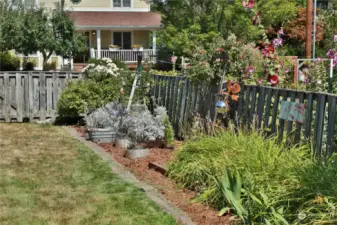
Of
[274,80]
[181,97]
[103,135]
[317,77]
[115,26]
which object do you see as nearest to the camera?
[317,77]

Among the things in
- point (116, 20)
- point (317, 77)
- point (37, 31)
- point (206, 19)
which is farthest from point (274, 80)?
point (116, 20)

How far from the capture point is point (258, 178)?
4.76 metres

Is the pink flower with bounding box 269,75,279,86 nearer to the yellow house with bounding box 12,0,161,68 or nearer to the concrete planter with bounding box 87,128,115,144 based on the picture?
the concrete planter with bounding box 87,128,115,144

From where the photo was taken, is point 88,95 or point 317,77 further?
point 88,95

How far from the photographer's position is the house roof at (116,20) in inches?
1230

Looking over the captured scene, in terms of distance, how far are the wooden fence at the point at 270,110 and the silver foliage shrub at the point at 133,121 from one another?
61 centimetres

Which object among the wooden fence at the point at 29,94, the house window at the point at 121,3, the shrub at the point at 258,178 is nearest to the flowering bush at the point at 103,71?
the wooden fence at the point at 29,94

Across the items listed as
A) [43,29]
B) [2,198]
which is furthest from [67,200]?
[43,29]

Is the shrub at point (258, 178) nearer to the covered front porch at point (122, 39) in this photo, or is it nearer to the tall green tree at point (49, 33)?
the tall green tree at point (49, 33)

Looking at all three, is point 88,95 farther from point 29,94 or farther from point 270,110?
point 270,110

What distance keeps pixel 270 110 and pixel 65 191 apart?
2.98 metres

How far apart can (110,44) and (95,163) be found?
27511 mm

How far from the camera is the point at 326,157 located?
492 centimetres

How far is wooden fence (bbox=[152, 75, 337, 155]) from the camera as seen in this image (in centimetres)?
530
